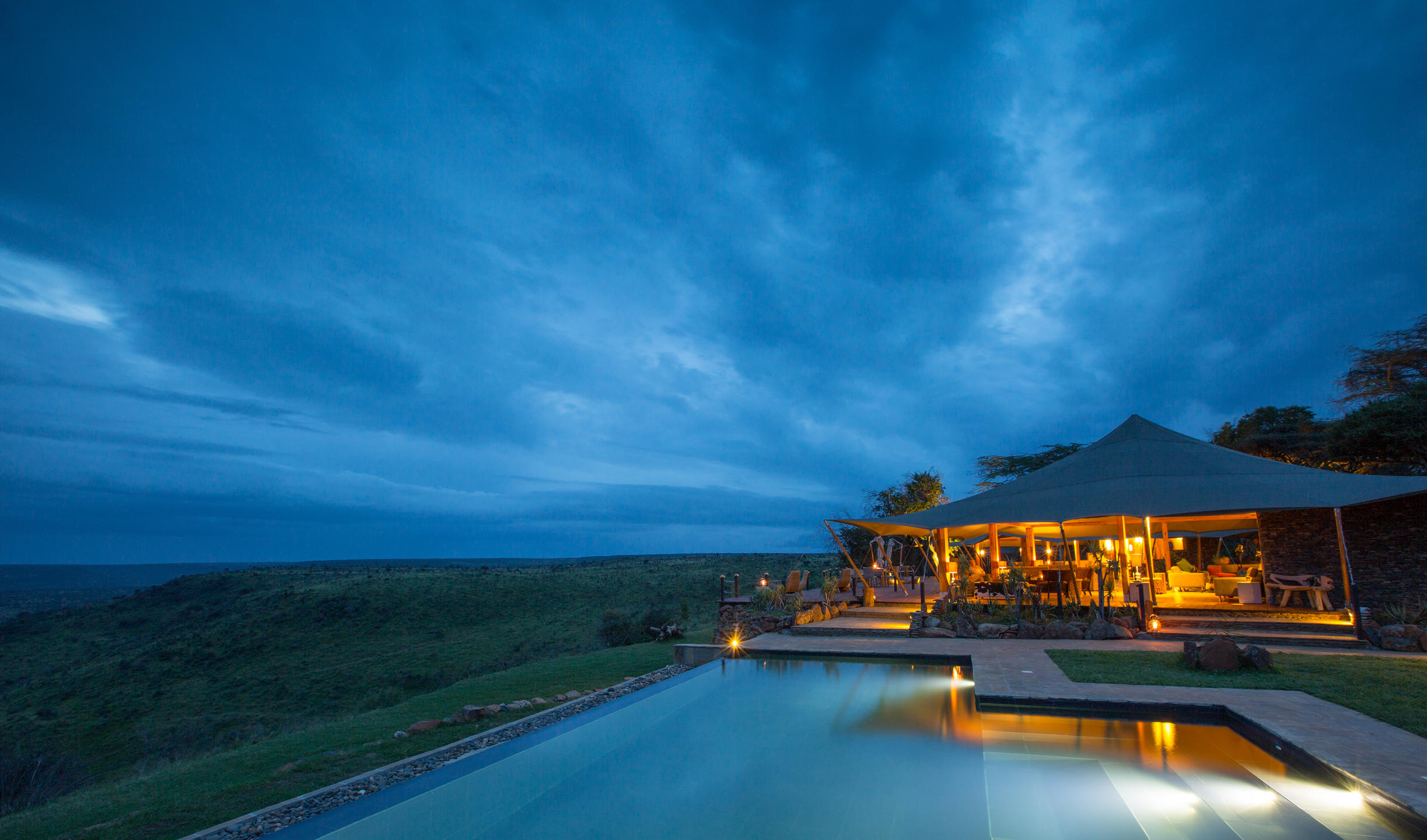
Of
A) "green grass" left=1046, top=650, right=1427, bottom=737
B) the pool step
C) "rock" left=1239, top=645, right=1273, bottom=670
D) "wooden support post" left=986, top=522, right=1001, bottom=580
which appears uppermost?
"wooden support post" left=986, top=522, right=1001, bottom=580

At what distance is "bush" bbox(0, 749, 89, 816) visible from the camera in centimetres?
897

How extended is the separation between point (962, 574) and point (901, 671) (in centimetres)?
490

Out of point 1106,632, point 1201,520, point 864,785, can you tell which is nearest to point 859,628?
point 1106,632

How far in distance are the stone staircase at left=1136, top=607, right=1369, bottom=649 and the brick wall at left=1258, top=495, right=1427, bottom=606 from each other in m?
1.55

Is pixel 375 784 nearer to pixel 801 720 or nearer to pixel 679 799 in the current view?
pixel 679 799

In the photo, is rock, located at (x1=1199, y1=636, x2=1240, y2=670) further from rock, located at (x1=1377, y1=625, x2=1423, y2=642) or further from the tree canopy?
the tree canopy

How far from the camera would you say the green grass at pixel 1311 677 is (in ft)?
17.3

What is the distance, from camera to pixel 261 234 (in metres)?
16.4

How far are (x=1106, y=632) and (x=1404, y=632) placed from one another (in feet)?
11.8

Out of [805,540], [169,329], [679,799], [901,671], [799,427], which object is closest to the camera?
[679,799]

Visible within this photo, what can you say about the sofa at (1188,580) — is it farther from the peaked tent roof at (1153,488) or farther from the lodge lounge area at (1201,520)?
the peaked tent roof at (1153,488)

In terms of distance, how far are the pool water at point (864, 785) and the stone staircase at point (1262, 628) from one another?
16.9 feet

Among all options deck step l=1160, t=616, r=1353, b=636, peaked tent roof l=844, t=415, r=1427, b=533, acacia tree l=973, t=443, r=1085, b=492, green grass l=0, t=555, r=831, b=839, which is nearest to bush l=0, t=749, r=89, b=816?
green grass l=0, t=555, r=831, b=839

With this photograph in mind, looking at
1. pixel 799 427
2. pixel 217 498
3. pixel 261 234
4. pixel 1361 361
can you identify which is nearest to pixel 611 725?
pixel 261 234
